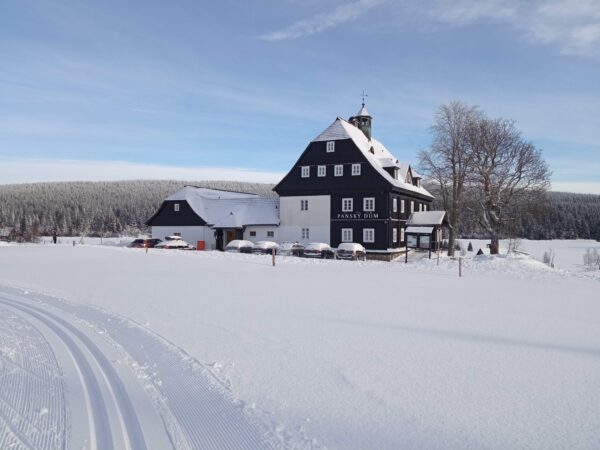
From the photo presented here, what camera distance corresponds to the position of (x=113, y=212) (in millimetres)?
114688

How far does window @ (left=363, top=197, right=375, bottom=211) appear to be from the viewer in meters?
36.4

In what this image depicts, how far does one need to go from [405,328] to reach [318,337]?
2093 mm

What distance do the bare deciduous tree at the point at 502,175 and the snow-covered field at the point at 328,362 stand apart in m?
18.9

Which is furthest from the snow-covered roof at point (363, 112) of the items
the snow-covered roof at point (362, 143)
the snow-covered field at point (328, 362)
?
the snow-covered field at point (328, 362)

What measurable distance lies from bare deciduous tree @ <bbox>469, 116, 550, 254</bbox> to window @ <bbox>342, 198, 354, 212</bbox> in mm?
9792

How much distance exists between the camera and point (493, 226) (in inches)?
1374

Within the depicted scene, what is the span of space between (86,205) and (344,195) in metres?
106

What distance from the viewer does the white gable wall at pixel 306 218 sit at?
125ft

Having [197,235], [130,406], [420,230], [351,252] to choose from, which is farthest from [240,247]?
Result: [130,406]

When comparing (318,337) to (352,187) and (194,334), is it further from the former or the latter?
(352,187)

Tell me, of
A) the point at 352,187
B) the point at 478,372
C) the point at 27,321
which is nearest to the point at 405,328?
the point at 478,372

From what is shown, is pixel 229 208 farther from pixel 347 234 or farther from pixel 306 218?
pixel 347 234

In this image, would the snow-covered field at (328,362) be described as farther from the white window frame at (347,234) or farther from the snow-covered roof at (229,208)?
the snow-covered roof at (229,208)

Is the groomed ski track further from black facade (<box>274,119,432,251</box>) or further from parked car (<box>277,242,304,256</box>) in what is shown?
black facade (<box>274,119,432,251</box>)
